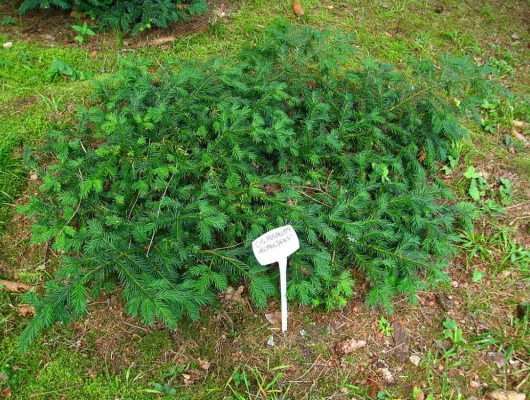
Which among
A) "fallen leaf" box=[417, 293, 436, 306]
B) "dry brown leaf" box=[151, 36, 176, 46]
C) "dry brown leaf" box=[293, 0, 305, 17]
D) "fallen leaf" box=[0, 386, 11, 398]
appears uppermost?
"dry brown leaf" box=[293, 0, 305, 17]

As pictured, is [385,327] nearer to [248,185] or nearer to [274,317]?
[274,317]

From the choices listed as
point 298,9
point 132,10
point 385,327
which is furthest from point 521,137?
point 132,10

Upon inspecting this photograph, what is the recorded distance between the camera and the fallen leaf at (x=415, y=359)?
2.58m

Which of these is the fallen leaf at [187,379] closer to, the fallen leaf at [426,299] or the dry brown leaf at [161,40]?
the fallen leaf at [426,299]

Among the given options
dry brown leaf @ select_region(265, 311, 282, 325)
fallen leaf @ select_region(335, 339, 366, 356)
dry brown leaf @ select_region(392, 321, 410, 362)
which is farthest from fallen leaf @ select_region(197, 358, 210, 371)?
dry brown leaf @ select_region(392, 321, 410, 362)

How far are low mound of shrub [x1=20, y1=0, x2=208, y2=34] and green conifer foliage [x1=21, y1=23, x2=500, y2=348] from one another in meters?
1.07

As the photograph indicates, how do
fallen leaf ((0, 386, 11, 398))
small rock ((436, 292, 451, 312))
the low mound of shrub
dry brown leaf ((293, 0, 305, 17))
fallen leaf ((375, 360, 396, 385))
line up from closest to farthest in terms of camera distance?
fallen leaf ((0, 386, 11, 398)) < fallen leaf ((375, 360, 396, 385)) < small rock ((436, 292, 451, 312)) < the low mound of shrub < dry brown leaf ((293, 0, 305, 17))

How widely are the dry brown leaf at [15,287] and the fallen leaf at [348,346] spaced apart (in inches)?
73.7

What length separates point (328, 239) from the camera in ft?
8.24

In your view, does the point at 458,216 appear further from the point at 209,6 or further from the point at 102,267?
the point at 209,6

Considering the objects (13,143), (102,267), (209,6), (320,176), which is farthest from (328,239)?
(209,6)

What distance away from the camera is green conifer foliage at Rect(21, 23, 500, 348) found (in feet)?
7.71

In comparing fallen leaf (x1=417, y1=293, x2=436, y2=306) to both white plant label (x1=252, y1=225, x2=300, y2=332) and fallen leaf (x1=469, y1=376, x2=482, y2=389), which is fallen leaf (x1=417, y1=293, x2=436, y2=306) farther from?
white plant label (x1=252, y1=225, x2=300, y2=332)

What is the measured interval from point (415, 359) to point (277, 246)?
112 cm
